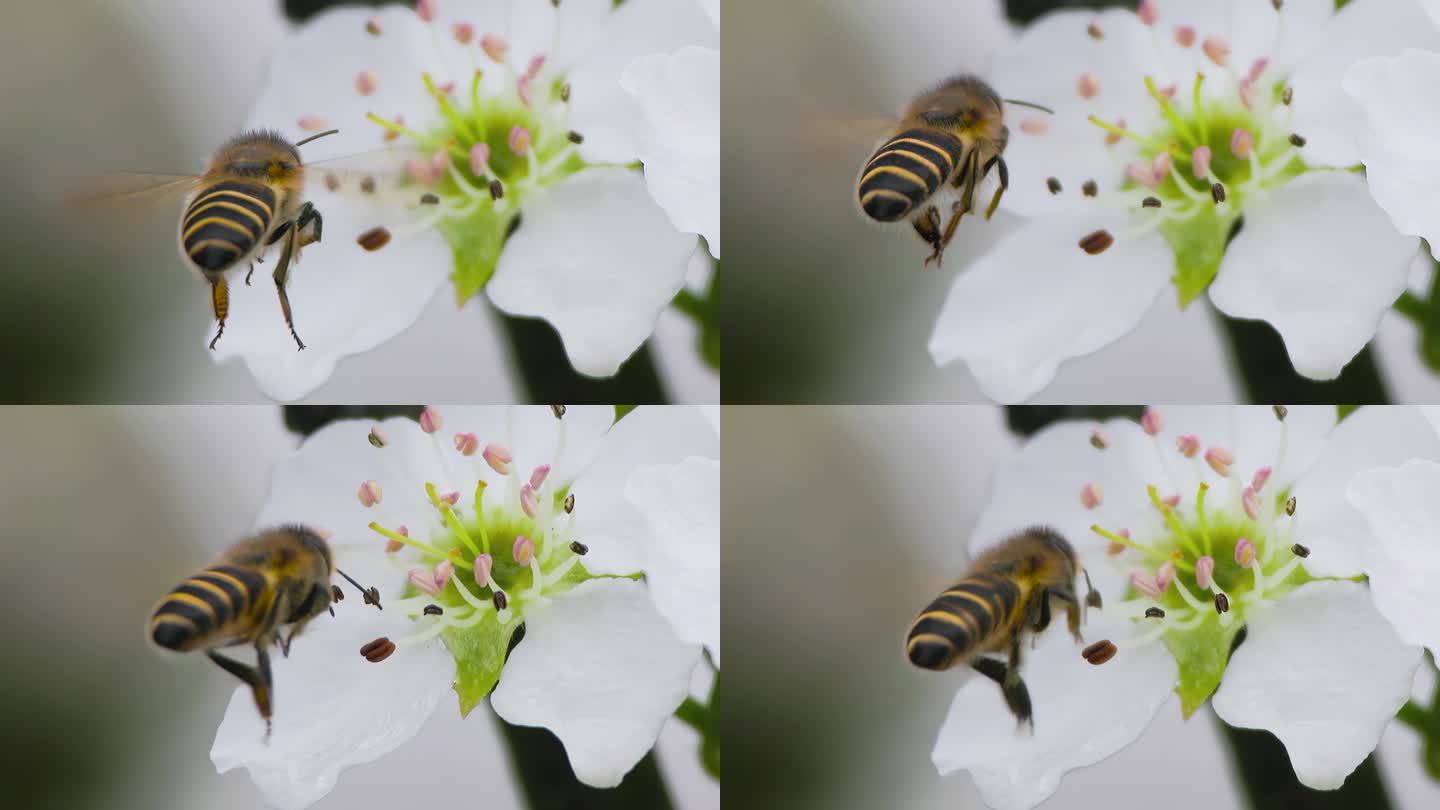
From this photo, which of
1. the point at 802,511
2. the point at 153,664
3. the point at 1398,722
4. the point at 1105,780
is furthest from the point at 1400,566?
the point at 153,664

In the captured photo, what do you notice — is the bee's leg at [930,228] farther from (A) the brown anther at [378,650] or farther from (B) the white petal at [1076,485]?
(A) the brown anther at [378,650]

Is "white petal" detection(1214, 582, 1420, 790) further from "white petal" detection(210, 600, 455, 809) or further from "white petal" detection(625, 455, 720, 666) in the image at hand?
"white petal" detection(210, 600, 455, 809)

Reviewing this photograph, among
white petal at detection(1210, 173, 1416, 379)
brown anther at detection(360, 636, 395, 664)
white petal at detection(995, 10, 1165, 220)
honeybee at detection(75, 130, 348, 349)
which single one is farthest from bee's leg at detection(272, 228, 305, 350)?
white petal at detection(1210, 173, 1416, 379)

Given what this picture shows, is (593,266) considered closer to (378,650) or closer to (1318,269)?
(378,650)

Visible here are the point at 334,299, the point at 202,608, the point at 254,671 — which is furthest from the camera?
the point at 334,299

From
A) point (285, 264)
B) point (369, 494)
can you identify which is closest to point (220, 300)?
point (285, 264)

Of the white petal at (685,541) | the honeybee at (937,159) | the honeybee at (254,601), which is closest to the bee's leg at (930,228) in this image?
the honeybee at (937,159)

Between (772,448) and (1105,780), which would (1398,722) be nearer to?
(1105,780)
